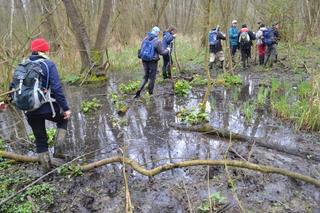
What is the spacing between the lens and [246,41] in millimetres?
12906

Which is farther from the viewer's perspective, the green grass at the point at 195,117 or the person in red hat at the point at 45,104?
the green grass at the point at 195,117

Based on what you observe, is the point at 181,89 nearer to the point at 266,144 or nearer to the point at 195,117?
the point at 195,117

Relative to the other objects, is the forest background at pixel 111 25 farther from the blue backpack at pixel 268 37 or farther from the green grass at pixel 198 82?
the green grass at pixel 198 82

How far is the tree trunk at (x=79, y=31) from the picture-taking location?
1137cm

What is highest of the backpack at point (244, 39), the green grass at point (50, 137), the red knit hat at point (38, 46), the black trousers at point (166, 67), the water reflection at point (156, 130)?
the red knit hat at point (38, 46)

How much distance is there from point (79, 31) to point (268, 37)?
22.4ft

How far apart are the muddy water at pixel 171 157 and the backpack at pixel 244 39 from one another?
4.72 m

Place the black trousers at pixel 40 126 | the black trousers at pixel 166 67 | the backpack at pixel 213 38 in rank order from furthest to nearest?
1. the backpack at pixel 213 38
2. the black trousers at pixel 166 67
3. the black trousers at pixel 40 126

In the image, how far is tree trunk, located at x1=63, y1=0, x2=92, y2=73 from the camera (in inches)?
448

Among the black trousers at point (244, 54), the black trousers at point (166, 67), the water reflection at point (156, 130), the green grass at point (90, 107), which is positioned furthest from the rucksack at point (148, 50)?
the black trousers at point (244, 54)

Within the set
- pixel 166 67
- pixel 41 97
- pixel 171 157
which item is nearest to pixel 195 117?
pixel 171 157

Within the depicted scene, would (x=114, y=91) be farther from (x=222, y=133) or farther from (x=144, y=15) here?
(x=144, y=15)

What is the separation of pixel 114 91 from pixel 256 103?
14.9 ft

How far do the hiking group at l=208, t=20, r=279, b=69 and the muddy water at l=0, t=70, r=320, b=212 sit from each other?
4.85 metres
